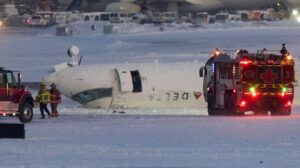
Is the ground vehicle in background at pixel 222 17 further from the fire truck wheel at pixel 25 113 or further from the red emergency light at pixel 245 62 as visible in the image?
the fire truck wheel at pixel 25 113

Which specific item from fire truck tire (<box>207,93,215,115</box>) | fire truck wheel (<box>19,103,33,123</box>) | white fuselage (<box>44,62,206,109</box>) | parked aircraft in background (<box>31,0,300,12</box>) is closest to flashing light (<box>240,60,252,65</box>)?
fire truck tire (<box>207,93,215,115</box>)

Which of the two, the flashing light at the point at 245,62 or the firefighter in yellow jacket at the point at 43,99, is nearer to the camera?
the flashing light at the point at 245,62

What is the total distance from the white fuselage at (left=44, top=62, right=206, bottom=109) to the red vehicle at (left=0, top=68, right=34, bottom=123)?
10519mm

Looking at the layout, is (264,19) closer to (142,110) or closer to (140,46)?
(140,46)

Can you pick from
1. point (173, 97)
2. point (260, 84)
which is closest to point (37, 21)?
point (173, 97)

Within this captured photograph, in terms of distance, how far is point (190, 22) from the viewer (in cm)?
10381

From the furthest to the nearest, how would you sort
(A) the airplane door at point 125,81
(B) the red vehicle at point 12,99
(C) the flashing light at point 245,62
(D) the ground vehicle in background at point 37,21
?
(D) the ground vehicle in background at point 37,21
(A) the airplane door at point 125,81
(C) the flashing light at point 245,62
(B) the red vehicle at point 12,99

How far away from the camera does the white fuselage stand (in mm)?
39500

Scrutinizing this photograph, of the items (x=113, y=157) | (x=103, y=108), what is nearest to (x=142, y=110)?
(x=103, y=108)

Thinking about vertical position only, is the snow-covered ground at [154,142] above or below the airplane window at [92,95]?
above

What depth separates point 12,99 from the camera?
93.4 ft

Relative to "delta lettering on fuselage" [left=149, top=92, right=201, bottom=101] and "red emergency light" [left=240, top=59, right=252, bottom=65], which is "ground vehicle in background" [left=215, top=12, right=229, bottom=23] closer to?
"delta lettering on fuselage" [left=149, top=92, right=201, bottom=101]

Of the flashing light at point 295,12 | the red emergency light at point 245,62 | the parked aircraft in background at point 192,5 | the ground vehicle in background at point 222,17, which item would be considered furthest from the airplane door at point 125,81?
the flashing light at point 295,12

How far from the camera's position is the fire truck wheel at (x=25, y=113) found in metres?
28.4
